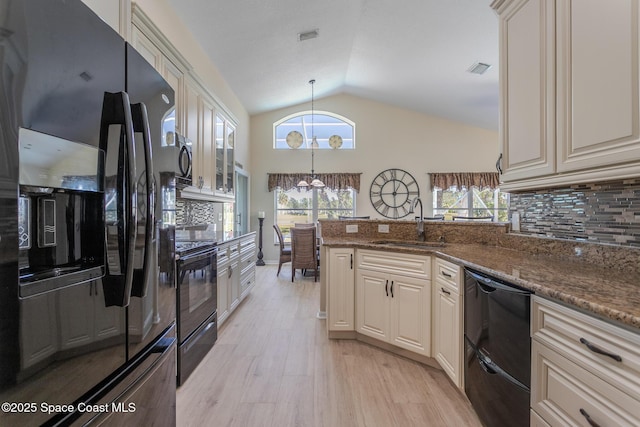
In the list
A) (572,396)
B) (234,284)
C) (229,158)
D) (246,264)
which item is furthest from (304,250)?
(572,396)

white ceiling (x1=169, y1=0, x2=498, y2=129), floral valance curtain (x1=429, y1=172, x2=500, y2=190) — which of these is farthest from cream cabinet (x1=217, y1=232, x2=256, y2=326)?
floral valance curtain (x1=429, y1=172, x2=500, y2=190)

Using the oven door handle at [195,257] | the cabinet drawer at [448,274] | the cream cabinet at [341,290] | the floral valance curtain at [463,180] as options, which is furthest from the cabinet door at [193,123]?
the floral valance curtain at [463,180]

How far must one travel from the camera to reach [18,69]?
0.57m

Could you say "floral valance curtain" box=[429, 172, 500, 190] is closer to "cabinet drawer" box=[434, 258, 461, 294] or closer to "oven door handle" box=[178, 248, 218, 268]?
"cabinet drawer" box=[434, 258, 461, 294]

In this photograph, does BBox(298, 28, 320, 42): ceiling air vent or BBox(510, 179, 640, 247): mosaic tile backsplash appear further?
BBox(298, 28, 320, 42): ceiling air vent

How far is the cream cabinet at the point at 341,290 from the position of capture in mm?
2451

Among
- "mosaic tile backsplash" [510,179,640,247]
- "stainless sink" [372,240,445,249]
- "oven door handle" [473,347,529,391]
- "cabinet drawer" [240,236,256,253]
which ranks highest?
"mosaic tile backsplash" [510,179,640,247]

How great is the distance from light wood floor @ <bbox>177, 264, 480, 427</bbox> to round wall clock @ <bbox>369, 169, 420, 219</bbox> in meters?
4.17

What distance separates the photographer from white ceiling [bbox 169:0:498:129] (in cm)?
317

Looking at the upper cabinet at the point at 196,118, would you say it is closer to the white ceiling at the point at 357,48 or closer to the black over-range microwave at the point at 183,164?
the black over-range microwave at the point at 183,164

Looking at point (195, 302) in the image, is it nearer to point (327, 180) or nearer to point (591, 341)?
point (591, 341)

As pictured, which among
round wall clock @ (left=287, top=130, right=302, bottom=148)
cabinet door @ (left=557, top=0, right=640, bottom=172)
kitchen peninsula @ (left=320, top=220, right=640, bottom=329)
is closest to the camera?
kitchen peninsula @ (left=320, top=220, right=640, bottom=329)

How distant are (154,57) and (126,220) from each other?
5.35 feet

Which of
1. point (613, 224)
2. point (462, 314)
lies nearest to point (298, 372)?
point (462, 314)
